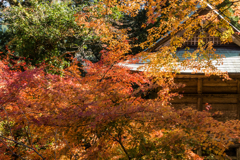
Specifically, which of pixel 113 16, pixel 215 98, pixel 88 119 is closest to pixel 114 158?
pixel 88 119

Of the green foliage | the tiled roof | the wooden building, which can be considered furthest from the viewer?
the green foliage

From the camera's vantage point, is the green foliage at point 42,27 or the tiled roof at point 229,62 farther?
the green foliage at point 42,27

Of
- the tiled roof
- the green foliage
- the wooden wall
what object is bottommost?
the wooden wall

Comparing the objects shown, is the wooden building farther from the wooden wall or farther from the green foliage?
the green foliage

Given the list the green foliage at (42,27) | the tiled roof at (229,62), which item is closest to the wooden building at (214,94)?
the tiled roof at (229,62)

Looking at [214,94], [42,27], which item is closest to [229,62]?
[214,94]

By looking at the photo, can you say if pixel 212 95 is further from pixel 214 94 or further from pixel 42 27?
pixel 42 27

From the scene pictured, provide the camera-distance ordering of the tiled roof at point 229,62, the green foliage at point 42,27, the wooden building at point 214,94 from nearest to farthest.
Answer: the tiled roof at point 229,62 < the wooden building at point 214,94 < the green foliage at point 42,27

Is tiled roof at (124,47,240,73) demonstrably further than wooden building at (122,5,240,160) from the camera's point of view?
No

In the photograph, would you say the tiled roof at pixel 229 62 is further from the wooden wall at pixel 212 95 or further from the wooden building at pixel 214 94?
the wooden wall at pixel 212 95

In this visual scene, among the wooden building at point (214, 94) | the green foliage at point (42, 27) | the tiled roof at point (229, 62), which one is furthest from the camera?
the green foliage at point (42, 27)

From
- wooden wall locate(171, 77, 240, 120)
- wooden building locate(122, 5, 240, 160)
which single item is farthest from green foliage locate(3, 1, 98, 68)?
wooden wall locate(171, 77, 240, 120)

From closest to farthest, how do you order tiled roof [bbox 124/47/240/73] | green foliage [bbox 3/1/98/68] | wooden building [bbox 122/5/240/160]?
1. tiled roof [bbox 124/47/240/73]
2. wooden building [bbox 122/5/240/160]
3. green foliage [bbox 3/1/98/68]

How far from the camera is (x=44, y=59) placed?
9898 mm
